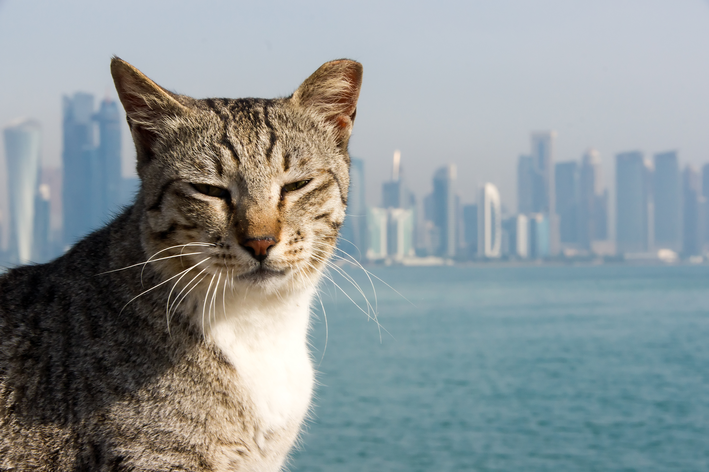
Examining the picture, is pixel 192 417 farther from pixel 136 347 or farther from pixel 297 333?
pixel 297 333

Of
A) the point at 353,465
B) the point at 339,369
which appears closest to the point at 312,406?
the point at 353,465

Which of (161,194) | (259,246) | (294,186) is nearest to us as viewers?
(259,246)

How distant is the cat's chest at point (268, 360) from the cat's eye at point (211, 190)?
600mm

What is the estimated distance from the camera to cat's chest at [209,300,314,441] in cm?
338

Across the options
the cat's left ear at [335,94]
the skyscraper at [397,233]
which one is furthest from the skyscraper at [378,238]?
the cat's left ear at [335,94]

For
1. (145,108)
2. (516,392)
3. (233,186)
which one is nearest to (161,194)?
(233,186)

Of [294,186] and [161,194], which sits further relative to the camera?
[294,186]

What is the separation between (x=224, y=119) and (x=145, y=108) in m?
0.41

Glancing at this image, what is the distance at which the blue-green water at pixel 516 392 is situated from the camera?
1742 inches

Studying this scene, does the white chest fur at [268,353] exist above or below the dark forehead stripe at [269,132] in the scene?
below

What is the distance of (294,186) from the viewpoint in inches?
136

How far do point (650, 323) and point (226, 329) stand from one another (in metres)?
102

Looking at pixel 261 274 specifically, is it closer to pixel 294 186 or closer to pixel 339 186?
pixel 294 186

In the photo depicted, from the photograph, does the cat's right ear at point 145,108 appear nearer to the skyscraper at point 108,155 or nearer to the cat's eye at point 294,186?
the cat's eye at point 294,186
